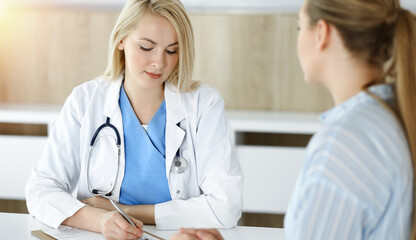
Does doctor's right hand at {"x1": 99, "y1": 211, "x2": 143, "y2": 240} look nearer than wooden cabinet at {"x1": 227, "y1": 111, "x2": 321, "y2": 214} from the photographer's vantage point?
Yes

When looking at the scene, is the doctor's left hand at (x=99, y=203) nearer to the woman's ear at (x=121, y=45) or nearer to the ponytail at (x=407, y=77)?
the woman's ear at (x=121, y=45)

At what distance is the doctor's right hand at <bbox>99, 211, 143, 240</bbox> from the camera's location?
1.52m

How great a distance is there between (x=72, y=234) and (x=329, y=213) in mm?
887

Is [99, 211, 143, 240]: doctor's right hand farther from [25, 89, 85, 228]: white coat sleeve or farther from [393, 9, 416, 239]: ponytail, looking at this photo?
[393, 9, 416, 239]: ponytail

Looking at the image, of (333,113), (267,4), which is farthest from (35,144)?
(333,113)

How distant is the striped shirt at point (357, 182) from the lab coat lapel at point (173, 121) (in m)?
0.86

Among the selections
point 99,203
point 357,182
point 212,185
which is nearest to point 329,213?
point 357,182

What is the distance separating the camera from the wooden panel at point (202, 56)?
3.42 m

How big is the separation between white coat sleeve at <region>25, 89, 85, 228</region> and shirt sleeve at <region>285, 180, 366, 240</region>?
892 mm

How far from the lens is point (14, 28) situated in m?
3.65

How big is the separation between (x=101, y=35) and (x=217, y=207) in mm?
2126

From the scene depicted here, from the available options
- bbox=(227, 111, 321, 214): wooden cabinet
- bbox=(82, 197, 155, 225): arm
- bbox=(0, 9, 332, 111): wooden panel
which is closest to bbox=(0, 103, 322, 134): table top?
bbox=(227, 111, 321, 214): wooden cabinet

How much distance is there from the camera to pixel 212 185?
1792 millimetres

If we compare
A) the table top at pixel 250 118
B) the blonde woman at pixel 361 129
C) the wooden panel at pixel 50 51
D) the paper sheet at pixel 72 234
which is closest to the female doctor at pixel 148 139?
the paper sheet at pixel 72 234
